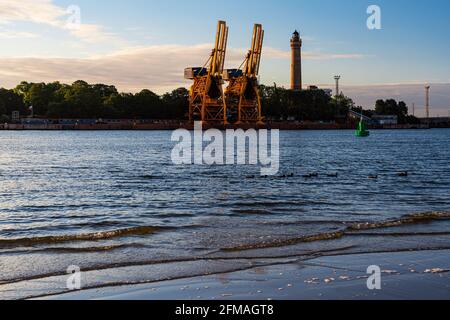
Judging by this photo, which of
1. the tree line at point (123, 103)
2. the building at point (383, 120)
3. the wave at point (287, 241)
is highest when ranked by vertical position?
the tree line at point (123, 103)

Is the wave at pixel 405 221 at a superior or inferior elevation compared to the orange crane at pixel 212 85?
inferior

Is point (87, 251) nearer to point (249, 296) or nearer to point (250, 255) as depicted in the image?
point (250, 255)

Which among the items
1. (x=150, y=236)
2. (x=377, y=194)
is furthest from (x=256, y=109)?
(x=150, y=236)

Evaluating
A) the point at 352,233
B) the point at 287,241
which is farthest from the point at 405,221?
the point at 287,241

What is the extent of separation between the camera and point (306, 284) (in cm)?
794

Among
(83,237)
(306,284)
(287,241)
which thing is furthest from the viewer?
(83,237)

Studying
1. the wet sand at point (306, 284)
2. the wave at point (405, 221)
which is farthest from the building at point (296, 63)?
the wet sand at point (306, 284)

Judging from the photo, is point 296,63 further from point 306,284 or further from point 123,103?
point 306,284

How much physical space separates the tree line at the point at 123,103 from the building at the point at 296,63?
2828mm

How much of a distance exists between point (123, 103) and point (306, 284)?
160 meters

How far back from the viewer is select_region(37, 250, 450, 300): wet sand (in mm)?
7398

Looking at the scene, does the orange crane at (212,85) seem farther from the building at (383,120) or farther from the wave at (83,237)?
the wave at (83,237)

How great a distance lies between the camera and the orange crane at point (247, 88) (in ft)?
417

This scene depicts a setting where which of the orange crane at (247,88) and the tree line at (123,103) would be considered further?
the tree line at (123,103)
